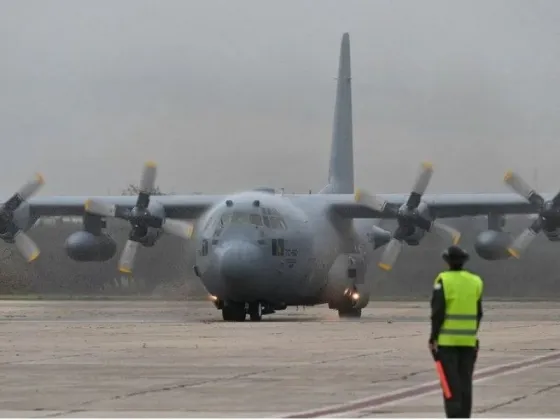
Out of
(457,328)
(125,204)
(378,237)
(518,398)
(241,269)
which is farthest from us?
(378,237)

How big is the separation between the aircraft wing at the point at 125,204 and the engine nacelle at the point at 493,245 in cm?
895

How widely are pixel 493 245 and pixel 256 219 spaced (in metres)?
8.77

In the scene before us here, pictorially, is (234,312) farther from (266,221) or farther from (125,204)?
(125,204)

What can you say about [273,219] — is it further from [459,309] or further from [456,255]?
[459,309]

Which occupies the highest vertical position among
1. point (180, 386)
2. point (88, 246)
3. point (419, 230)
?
point (88, 246)

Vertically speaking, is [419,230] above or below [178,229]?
below

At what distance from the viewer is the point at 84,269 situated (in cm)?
7562

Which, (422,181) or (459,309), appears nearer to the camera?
(459,309)

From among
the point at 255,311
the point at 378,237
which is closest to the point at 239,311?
the point at 255,311

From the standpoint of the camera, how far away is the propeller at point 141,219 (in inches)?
1823

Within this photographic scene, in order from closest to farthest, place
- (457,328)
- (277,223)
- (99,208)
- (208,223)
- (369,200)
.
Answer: (457,328), (208,223), (277,223), (369,200), (99,208)

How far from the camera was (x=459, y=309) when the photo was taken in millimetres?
14391

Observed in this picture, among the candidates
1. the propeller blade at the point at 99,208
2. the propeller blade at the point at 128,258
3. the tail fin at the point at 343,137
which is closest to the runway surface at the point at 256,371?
the propeller blade at the point at 128,258

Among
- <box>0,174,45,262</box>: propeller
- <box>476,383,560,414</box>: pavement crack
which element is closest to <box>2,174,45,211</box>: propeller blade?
<box>0,174,45,262</box>: propeller
